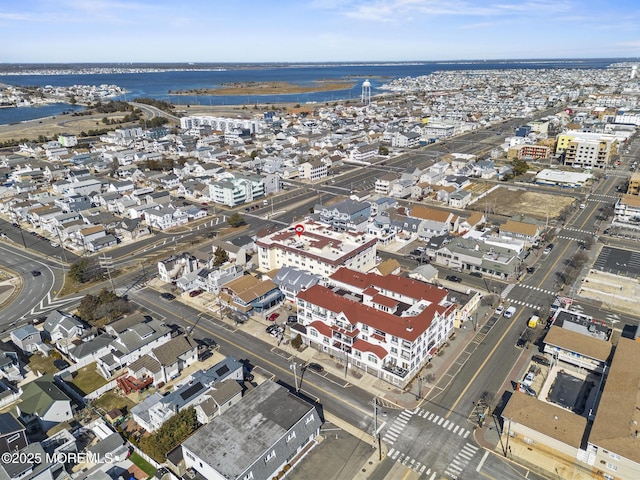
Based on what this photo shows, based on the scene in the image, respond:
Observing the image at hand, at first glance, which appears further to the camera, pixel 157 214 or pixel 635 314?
pixel 157 214

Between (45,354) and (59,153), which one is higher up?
(59,153)

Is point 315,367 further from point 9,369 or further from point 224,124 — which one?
point 224,124

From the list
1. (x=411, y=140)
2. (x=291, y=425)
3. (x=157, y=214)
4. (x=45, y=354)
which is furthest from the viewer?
(x=411, y=140)

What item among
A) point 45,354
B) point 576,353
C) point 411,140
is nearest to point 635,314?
point 576,353

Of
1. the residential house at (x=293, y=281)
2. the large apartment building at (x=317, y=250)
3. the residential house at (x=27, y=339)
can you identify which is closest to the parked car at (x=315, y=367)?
the residential house at (x=293, y=281)

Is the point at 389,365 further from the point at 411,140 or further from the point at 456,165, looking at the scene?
the point at 411,140

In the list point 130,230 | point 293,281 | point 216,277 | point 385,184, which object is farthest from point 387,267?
point 130,230
